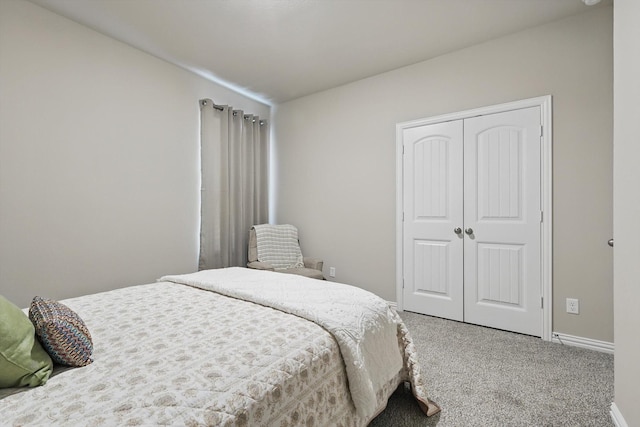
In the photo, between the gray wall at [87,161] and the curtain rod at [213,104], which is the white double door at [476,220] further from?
the gray wall at [87,161]

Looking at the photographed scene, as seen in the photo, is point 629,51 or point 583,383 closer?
point 629,51

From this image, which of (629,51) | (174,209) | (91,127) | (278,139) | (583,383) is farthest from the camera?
(278,139)

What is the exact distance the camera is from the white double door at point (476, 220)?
273 cm

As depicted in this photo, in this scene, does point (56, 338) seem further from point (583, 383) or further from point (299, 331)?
point (583, 383)

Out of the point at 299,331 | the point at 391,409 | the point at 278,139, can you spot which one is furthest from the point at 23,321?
the point at 278,139

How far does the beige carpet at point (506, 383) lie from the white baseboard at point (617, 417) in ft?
0.12

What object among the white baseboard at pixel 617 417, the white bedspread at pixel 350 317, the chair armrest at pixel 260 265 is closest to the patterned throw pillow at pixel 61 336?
the white bedspread at pixel 350 317

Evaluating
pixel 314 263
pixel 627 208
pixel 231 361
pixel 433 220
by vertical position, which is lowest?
pixel 314 263

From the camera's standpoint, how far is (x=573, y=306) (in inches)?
100

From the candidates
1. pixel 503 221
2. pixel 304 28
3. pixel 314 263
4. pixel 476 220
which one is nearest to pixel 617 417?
pixel 503 221

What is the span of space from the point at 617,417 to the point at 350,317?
4.62ft

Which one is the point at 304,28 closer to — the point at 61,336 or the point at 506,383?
the point at 61,336

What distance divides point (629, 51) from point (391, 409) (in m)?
2.03

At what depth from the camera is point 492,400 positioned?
176 centimetres
